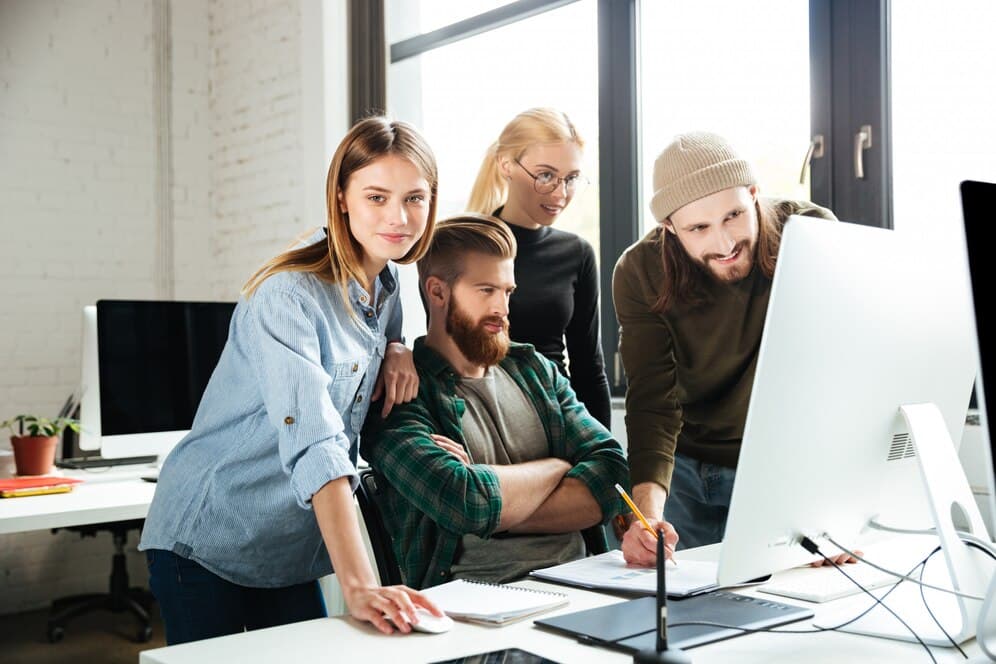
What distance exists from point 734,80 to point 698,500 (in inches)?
61.2

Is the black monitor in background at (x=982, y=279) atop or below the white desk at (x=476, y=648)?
atop

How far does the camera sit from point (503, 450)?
5.97 ft

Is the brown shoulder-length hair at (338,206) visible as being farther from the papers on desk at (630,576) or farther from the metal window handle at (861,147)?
the metal window handle at (861,147)

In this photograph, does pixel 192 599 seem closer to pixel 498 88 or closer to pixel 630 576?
pixel 630 576

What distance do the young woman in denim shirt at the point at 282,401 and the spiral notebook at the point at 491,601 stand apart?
223 mm

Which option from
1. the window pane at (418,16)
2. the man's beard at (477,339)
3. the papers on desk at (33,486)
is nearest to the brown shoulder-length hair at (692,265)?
the man's beard at (477,339)

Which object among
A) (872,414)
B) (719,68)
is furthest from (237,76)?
(872,414)

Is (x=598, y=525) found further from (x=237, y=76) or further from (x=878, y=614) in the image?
(x=237, y=76)

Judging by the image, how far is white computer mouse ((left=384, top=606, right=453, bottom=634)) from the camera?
1.18m

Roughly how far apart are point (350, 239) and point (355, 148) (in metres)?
0.16

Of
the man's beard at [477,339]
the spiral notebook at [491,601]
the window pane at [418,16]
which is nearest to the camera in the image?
the spiral notebook at [491,601]

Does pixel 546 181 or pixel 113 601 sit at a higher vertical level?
pixel 546 181

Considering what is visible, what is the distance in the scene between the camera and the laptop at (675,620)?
3.71 feet

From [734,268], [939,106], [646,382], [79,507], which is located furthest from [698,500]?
[79,507]
